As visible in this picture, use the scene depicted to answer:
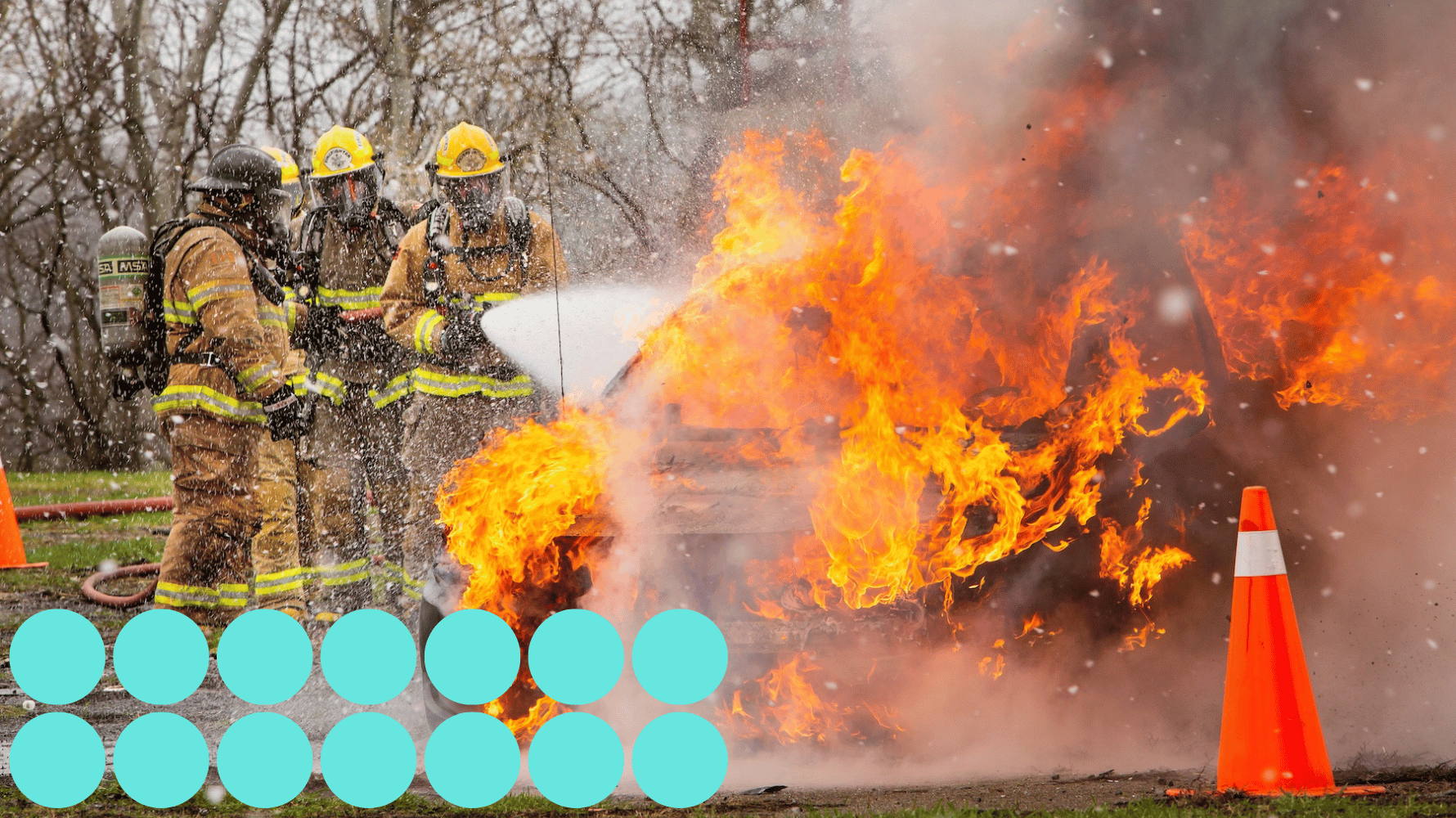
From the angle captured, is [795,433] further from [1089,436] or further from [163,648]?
[163,648]

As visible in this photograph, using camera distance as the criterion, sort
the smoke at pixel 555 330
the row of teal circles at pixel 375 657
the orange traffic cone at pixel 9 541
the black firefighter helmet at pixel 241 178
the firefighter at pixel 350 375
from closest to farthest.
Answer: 1. the row of teal circles at pixel 375 657
2. the smoke at pixel 555 330
3. the black firefighter helmet at pixel 241 178
4. the firefighter at pixel 350 375
5. the orange traffic cone at pixel 9 541

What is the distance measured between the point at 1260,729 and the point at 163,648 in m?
3.00

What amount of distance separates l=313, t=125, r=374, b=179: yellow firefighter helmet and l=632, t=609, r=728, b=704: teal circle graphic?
14.4 ft

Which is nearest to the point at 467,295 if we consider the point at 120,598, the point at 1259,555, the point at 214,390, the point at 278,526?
the point at 214,390

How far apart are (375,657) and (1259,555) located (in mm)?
2379

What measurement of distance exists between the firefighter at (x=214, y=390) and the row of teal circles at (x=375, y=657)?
2.00 meters

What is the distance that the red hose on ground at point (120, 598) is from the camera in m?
6.72

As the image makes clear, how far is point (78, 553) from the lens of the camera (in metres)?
8.70

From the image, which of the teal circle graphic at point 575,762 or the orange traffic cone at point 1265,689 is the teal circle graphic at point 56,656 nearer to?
the teal circle graphic at point 575,762

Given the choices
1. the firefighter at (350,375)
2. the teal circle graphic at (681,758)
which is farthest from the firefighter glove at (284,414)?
the teal circle graphic at (681,758)

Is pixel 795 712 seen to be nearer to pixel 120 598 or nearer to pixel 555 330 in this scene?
pixel 555 330

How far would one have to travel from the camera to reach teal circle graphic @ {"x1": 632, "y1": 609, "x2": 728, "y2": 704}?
321 centimetres

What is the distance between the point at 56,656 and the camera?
3.61 meters

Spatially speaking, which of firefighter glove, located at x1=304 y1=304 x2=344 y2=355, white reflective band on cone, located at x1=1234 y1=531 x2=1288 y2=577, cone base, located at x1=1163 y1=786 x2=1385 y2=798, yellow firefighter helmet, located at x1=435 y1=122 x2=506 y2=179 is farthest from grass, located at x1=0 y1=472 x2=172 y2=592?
white reflective band on cone, located at x1=1234 y1=531 x2=1288 y2=577
